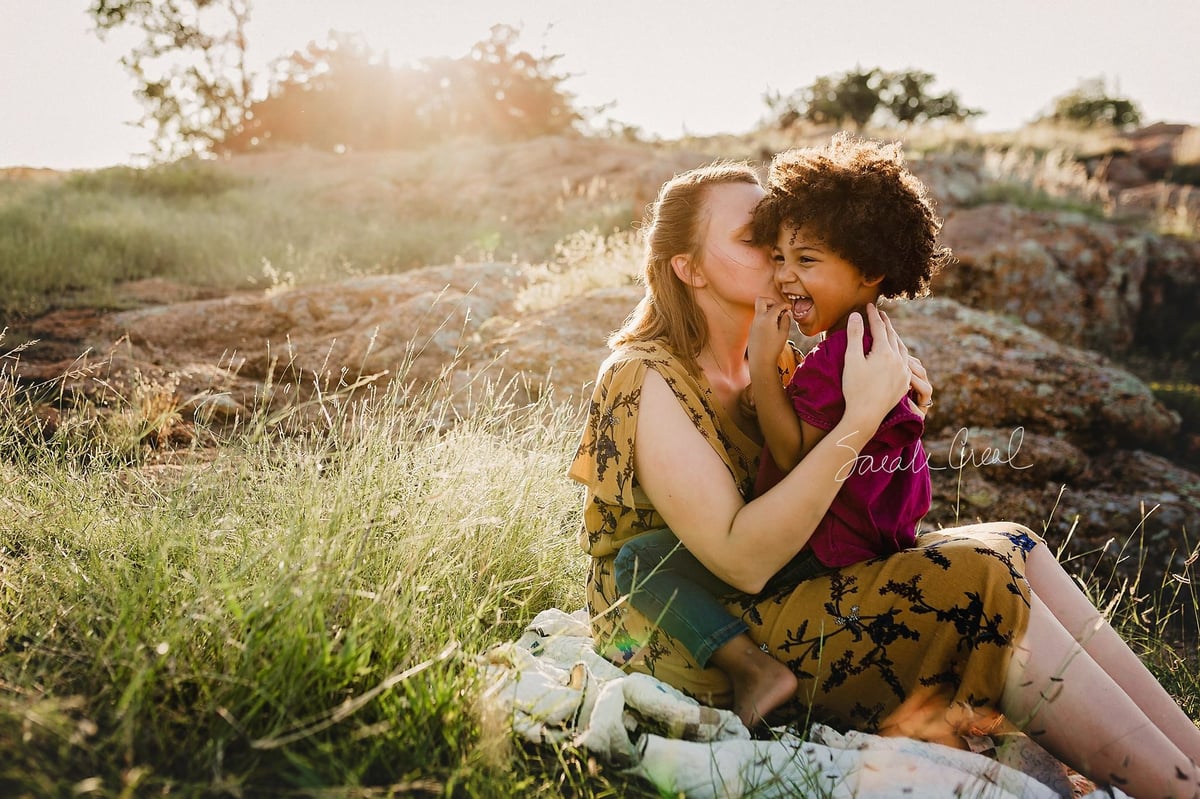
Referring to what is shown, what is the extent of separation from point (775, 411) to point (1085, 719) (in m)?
1.11

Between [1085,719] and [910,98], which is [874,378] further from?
[910,98]

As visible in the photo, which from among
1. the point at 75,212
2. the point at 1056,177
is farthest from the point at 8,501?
the point at 1056,177

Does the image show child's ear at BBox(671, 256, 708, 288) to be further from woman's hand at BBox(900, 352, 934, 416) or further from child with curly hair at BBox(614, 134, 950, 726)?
woman's hand at BBox(900, 352, 934, 416)

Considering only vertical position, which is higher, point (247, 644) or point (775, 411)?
point (775, 411)

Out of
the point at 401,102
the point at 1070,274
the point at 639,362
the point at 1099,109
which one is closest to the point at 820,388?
the point at 639,362

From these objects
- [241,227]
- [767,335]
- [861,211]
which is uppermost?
[241,227]

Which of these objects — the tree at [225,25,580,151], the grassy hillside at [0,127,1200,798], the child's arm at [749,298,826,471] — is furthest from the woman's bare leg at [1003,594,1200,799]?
the tree at [225,25,580,151]

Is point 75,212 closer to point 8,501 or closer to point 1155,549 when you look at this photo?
point 8,501

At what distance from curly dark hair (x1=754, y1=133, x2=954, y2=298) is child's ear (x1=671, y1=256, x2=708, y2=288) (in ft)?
0.76

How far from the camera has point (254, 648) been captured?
1.84 metres

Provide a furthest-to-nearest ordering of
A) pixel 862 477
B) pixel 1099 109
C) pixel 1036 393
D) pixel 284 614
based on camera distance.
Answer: pixel 1099 109 < pixel 1036 393 < pixel 862 477 < pixel 284 614

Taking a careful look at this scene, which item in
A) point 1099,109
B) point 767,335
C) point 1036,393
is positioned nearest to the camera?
point 767,335

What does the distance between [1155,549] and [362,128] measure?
20326 mm

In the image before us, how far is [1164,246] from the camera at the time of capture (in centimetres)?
939
